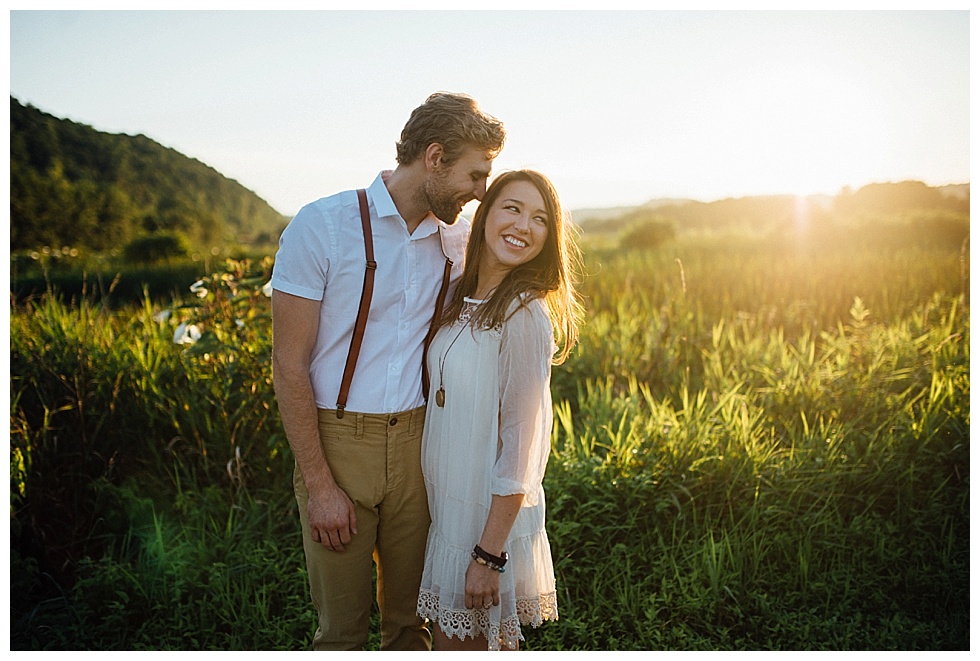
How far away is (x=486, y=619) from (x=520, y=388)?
0.62 meters

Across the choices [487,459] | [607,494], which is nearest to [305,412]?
[487,459]

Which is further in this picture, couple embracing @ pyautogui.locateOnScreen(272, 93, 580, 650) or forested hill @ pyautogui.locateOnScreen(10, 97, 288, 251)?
forested hill @ pyautogui.locateOnScreen(10, 97, 288, 251)

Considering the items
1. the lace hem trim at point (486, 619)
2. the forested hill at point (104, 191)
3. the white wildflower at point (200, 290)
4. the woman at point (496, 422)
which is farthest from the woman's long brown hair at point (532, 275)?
the forested hill at point (104, 191)

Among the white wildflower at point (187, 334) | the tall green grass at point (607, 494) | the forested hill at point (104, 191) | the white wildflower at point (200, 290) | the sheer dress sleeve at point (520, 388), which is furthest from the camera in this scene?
the forested hill at point (104, 191)

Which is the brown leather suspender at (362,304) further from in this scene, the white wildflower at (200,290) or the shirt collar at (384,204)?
the white wildflower at (200,290)

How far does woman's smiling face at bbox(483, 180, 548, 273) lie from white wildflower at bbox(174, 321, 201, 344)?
2.01 m

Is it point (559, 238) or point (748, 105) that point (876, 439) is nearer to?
point (748, 105)

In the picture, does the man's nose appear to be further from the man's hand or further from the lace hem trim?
the lace hem trim

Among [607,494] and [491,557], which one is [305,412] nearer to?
[491,557]

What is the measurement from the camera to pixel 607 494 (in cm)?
264

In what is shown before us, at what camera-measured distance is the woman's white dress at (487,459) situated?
1.60m

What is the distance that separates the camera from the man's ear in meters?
1.71

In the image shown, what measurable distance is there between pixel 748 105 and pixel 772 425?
1516 millimetres

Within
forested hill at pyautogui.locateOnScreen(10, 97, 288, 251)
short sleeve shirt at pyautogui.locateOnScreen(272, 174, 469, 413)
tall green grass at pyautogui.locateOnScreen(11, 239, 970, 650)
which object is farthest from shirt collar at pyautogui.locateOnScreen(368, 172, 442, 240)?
forested hill at pyautogui.locateOnScreen(10, 97, 288, 251)
